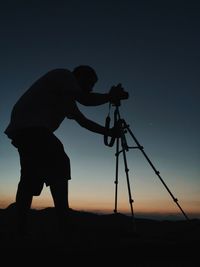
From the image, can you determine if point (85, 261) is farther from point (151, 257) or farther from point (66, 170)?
point (66, 170)

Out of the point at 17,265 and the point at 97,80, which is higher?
the point at 97,80

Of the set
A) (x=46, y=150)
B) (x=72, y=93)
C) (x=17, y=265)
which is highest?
(x=72, y=93)

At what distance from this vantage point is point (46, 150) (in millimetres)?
4957

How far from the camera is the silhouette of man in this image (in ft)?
16.2

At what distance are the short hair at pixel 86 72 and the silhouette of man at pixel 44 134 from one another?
213mm

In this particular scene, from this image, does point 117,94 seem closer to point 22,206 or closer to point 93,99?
point 93,99

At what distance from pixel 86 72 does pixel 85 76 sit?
59 mm

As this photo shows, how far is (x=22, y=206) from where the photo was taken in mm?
5094

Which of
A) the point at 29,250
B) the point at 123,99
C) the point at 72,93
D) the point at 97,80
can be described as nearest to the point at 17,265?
the point at 29,250

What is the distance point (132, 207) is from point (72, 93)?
2123 mm

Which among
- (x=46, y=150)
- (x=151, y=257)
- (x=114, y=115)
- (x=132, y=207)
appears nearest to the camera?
(x=151, y=257)

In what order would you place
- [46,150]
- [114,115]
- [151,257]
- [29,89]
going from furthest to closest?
[114,115], [29,89], [46,150], [151,257]

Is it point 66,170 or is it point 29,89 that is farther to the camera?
point 29,89

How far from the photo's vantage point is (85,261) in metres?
3.35
